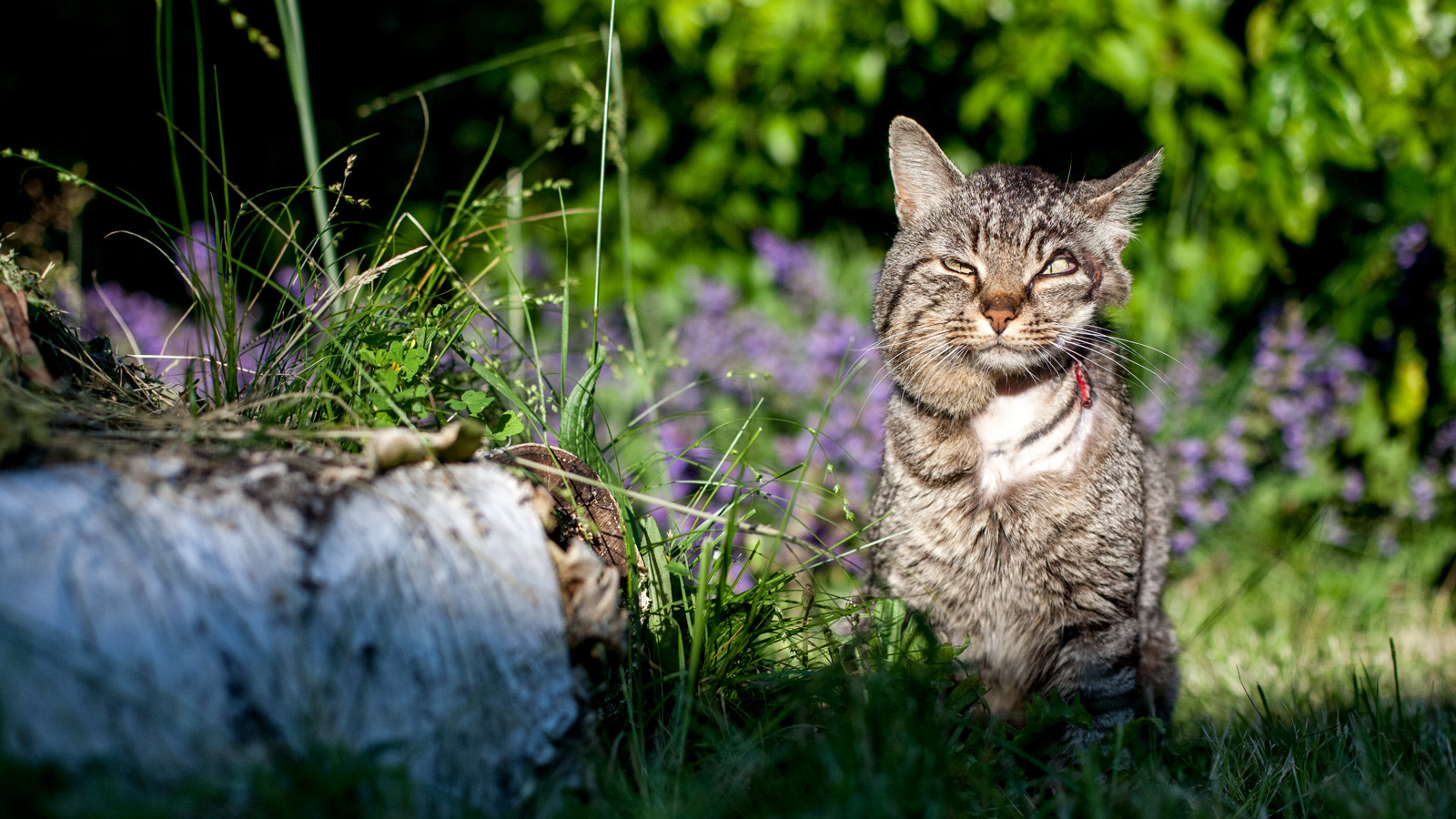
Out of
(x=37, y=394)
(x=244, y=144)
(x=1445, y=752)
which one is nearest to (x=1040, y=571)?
(x=1445, y=752)

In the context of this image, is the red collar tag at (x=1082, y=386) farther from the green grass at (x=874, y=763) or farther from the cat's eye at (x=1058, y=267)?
the green grass at (x=874, y=763)

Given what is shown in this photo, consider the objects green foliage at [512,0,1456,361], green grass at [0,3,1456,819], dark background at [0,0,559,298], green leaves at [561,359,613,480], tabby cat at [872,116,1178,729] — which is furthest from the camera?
dark background at [0,0,559,298]

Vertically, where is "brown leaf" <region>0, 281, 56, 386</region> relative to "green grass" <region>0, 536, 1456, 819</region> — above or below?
above

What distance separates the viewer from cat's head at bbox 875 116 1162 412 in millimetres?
2045

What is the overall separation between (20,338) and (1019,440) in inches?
75.7

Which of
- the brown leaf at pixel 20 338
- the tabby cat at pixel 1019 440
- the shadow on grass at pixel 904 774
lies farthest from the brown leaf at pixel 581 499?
the brown leaf at pixel 20 338

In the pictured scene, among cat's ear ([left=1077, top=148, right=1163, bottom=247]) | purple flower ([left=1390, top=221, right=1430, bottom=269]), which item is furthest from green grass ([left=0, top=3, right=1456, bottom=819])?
purple flower ([left=1390, top=221, right=1430, bottom=269])

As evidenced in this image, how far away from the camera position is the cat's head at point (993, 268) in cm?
204

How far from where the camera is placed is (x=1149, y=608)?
2389mm

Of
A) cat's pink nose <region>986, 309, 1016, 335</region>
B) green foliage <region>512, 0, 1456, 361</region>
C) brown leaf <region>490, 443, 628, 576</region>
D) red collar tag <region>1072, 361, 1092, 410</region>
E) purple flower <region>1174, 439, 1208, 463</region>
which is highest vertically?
green foliage <region>512, 0, 1456, 361</region>

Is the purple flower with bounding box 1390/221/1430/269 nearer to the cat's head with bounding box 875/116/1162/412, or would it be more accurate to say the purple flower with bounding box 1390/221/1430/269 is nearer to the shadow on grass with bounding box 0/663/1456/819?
the cat's head with bounding box 875/116/1162/412

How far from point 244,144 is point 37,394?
3.03 meters

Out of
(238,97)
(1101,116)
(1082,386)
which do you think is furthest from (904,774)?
(238,97)

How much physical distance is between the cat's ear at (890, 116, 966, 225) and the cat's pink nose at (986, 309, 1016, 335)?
1.48 ft
